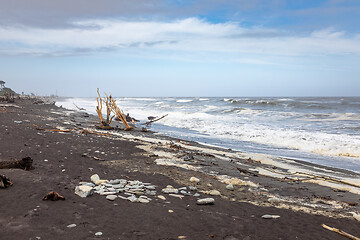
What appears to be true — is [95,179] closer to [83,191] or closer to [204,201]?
[83,191]

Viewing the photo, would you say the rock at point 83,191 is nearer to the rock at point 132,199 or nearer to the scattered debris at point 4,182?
the rock at point 132,199

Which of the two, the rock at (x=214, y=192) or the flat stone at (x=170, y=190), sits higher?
the flat stone at (x=170, y=190)

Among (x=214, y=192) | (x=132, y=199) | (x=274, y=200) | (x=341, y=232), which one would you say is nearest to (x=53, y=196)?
(x=132, y=199)

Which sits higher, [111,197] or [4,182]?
[4,182]

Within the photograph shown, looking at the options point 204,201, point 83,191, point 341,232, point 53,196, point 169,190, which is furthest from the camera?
point 169,190

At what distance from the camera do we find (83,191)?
12.9 ft

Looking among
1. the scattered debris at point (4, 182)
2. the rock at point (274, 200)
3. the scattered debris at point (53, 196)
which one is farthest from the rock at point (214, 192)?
the scattered debris at point (4, 182)

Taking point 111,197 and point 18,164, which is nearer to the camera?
point 111,197

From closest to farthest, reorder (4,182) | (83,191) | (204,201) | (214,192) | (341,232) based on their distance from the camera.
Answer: (341,232) < (4,182) < (83,191) < (204,201) < (214,192)

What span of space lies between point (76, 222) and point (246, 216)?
2.32 metres

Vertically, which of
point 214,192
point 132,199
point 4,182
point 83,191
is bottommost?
point 214,192

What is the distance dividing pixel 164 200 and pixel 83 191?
1.24 m

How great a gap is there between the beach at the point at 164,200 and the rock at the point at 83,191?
0.24ft

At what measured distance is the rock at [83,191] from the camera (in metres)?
3.86
